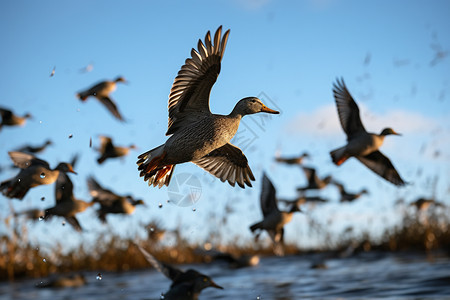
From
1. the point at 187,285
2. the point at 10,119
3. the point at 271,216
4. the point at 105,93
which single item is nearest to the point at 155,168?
the point at 187,285

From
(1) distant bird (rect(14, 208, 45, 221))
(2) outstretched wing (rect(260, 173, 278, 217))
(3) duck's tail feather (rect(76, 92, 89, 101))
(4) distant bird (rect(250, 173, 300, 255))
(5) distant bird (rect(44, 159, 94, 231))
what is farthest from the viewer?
(1) distant bird (rect(14, 208, 45, 221))

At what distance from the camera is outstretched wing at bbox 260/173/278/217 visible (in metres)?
6.22

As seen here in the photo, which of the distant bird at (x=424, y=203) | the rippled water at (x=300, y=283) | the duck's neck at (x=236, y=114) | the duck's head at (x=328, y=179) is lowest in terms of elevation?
the rippled water at (x=300, y=283)

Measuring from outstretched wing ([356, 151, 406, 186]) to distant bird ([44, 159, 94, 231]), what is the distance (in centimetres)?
315

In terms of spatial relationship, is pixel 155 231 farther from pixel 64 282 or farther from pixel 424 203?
pixel 424 203

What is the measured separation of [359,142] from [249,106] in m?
1.96

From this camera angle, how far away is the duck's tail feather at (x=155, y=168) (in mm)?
3969

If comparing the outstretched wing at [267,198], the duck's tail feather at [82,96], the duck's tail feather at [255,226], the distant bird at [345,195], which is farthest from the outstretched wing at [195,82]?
the distant bird at [345,195]

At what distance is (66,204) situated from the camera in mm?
5492

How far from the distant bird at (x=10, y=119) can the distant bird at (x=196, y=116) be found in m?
4.63

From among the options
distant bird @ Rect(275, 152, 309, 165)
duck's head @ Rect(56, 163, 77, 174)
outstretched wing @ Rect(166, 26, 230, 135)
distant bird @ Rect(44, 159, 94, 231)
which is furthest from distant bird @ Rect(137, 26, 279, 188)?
distant bird @ Rect(275, 152, 309, 165)

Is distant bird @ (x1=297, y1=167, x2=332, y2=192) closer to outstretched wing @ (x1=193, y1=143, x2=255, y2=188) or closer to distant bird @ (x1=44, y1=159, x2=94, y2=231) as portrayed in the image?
distant bird @ (x1=44, y1=159, x2=94, y2=231)

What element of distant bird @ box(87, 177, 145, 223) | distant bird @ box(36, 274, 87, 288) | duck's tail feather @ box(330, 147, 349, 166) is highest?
duck's tail feather @ box(330, 147, 349, 166)

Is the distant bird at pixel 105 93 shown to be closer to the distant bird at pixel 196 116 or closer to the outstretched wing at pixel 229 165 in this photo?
the outstretched wing at pixel 229 165
